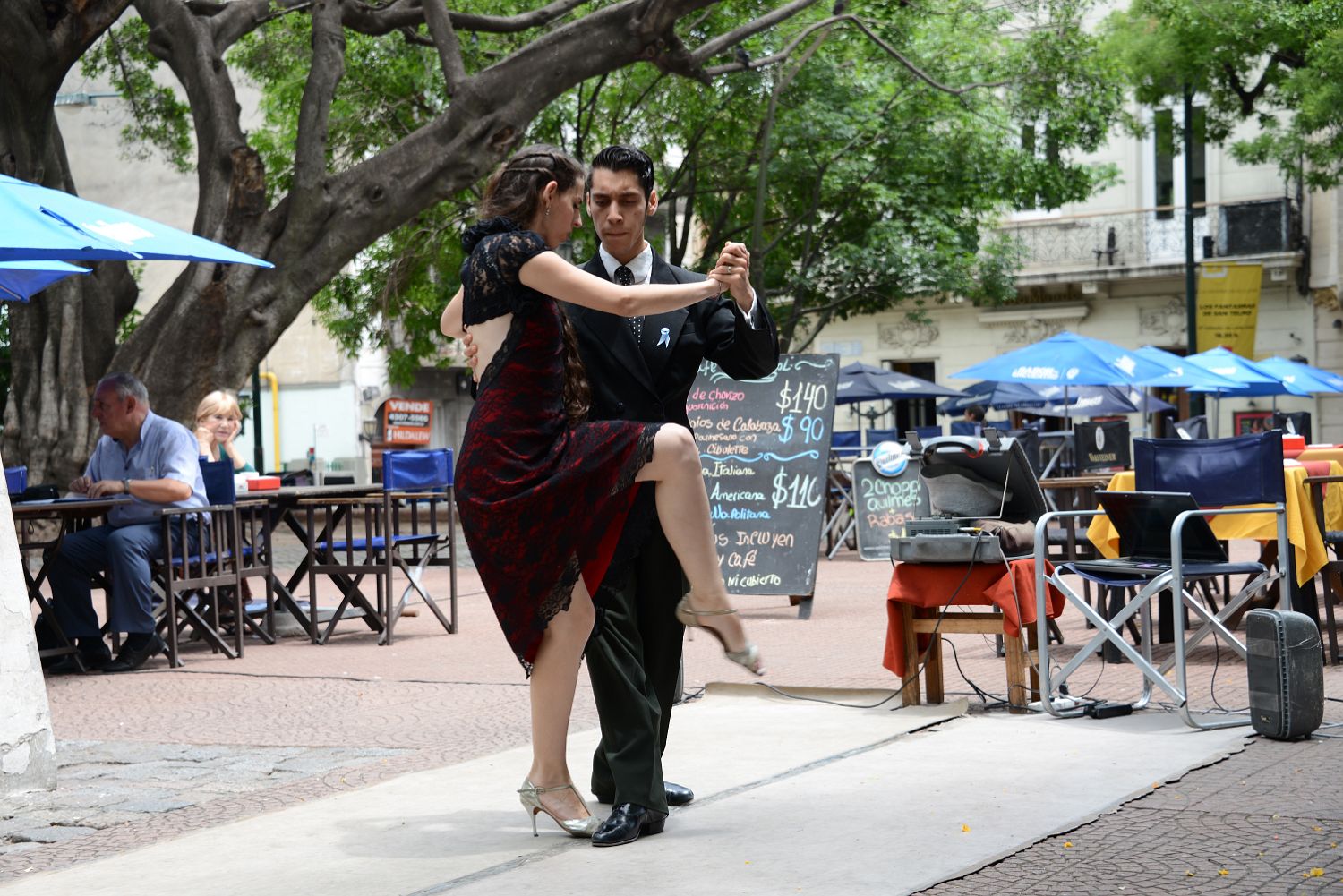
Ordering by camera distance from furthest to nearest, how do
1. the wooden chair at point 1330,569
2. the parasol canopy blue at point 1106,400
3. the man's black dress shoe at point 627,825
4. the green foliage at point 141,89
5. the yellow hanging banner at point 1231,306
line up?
the yellow hanging banner at point 1231,306, the parasol canopy blue at point 1106,400, the green foliage at point 141,89, the wooden chair at point 1330,569, the man's black dress shoe at point 627,825

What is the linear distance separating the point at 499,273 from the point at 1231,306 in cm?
2533

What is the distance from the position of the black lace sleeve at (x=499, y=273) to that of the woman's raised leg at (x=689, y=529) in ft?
1.75

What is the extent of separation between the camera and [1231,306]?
27.5 m

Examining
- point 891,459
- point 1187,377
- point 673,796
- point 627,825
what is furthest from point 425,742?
point 1187,377

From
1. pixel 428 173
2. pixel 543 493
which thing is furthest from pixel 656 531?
pixel 428 173

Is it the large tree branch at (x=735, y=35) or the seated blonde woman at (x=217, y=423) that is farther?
the large tree branch at (x=735, y=35)

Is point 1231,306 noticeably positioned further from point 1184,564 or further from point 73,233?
point 73,233

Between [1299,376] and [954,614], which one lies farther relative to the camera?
[1299,376]

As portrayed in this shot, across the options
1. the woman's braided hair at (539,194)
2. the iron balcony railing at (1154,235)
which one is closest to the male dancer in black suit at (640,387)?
the woman's braided hair at (539,194)

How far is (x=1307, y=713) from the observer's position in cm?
567

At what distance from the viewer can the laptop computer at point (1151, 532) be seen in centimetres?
651

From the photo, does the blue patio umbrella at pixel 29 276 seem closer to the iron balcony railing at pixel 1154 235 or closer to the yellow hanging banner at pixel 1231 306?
the yellow hanging banner at pixel 1231 306

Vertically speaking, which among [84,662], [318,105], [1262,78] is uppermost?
[1262,78]

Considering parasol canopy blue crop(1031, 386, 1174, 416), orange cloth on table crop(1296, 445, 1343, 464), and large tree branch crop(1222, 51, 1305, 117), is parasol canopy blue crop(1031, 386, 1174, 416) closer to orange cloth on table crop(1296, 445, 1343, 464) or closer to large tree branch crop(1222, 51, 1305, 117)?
large tree branch crop(1222, 51, 1305, 117)
